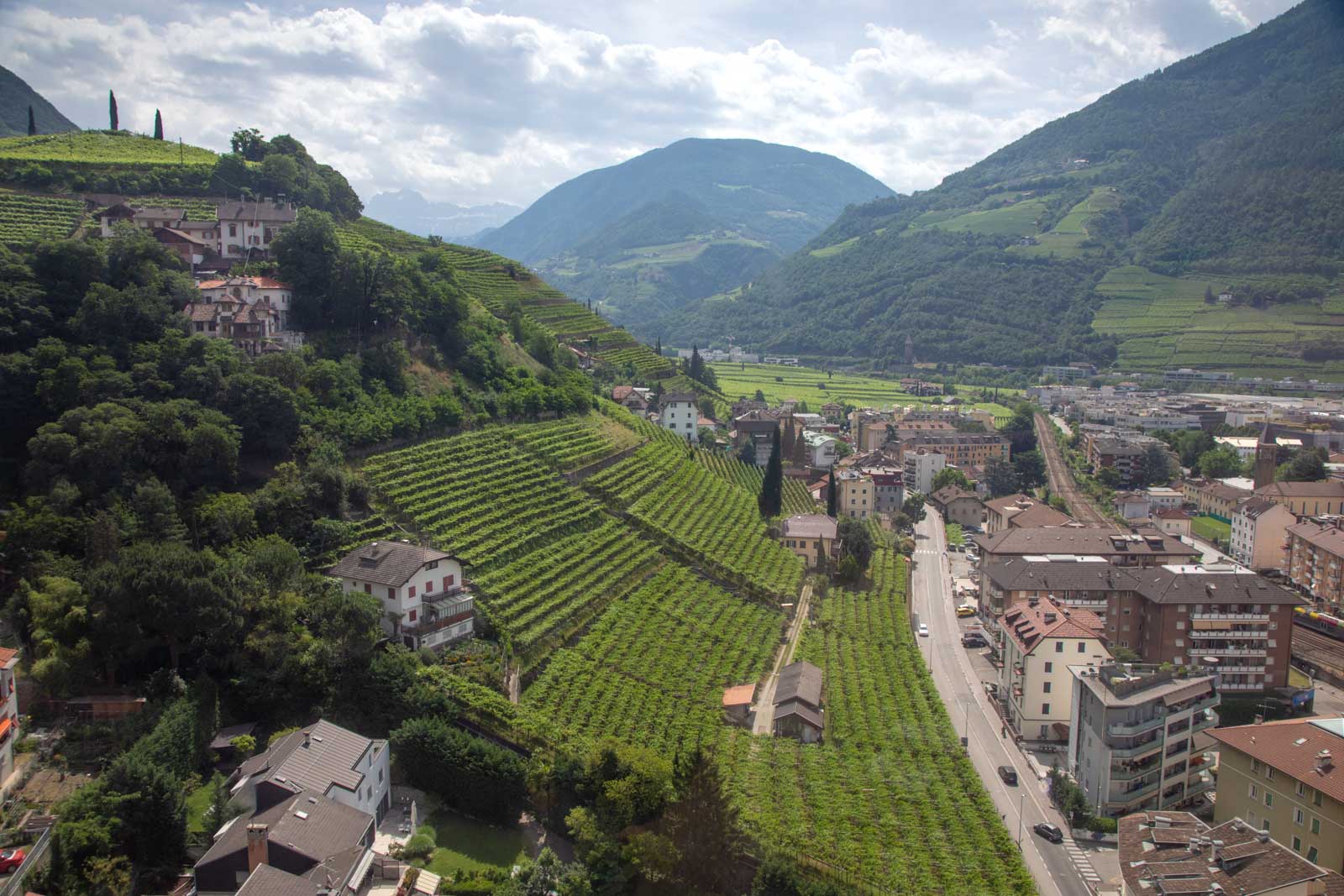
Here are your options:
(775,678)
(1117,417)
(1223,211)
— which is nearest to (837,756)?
(775,678)

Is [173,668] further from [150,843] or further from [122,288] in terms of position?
[122,288]

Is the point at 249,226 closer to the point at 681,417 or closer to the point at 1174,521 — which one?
the point at 681,417

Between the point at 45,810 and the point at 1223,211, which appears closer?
the point at 45,810

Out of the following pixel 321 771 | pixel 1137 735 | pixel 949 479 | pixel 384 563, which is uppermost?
pixel 384 563

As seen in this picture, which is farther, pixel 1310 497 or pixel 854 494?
pixel 854 494

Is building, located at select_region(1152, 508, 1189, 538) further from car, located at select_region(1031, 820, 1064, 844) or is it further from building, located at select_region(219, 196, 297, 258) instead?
building, located at select_region(219, 196, 297, 258)

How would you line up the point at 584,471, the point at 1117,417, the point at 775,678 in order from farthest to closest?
the point at 1117,417 → the point at 584,471 → the point at 775,678

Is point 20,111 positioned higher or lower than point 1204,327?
higher

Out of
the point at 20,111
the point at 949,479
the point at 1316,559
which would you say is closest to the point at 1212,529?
the point at 1316,559
